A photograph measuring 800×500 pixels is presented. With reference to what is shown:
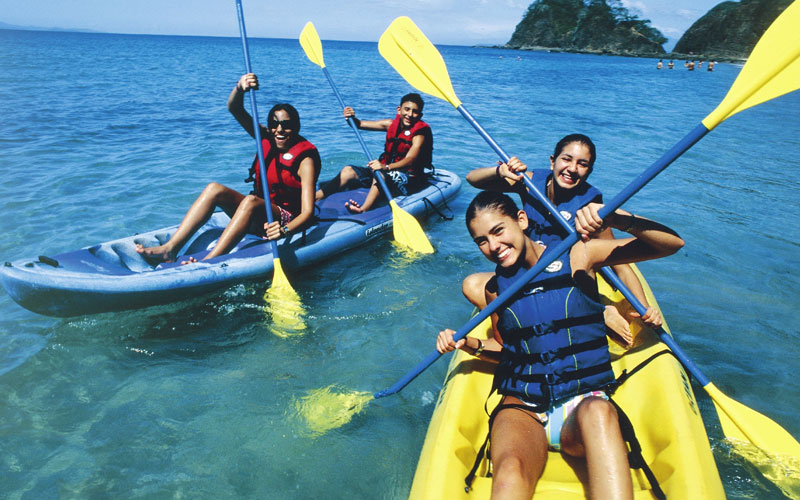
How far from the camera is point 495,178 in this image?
3.27 meters

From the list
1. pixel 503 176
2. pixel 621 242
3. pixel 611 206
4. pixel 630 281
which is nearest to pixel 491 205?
pixel 611 206

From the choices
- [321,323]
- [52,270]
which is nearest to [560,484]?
[321,323]

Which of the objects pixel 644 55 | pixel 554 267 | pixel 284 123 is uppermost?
pixel 644 55

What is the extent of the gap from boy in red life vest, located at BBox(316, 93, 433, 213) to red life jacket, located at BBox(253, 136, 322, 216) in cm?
105

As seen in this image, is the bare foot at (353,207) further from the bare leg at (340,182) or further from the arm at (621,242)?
the arm at (621,242)

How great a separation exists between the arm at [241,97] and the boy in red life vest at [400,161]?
4.68ft

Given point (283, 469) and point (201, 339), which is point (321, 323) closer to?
point (201, 339)

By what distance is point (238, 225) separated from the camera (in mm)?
4145

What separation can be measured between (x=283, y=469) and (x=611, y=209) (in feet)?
7.00

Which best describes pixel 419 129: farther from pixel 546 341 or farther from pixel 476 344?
pixel 546 341

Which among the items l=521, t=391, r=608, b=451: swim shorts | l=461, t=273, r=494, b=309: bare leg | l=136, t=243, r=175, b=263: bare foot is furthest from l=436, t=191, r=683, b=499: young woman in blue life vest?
l=136, t=243, r=175, b=263: bare foot

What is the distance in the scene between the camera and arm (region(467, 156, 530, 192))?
9.81ft

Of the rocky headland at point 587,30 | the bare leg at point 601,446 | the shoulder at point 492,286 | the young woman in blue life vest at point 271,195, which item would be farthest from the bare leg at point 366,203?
the rocky headland at point 587,30

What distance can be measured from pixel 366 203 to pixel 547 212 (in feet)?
8.90
